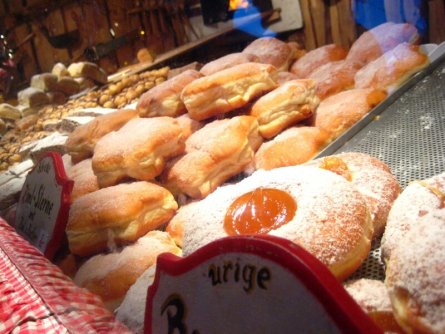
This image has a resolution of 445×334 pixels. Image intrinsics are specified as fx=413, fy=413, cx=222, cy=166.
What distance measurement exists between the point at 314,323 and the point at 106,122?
2.18m

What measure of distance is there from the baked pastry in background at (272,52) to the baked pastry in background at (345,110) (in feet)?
2.84

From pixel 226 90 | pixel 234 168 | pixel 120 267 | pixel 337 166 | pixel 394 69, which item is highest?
pixel 226 90

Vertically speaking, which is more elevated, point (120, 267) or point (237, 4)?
point (237, 4)

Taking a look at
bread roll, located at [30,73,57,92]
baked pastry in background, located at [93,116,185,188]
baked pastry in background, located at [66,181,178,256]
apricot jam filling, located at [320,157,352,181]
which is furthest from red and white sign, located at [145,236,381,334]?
bread roll, located at [30,73,57,92]

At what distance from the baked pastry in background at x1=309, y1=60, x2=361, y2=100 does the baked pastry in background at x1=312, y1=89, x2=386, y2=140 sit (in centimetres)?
22

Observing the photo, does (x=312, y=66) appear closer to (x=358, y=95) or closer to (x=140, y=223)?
(x=358, y=95)

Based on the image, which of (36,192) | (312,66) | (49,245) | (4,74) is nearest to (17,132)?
(4,74)

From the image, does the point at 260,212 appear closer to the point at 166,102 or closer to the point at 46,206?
the point at 46,206

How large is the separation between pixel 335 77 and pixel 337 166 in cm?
123

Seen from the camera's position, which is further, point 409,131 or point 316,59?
point 316,59

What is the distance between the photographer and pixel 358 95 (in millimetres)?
2213

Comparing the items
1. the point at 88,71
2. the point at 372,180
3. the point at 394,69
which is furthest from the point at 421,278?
the point at 88,71

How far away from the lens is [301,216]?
1082mm

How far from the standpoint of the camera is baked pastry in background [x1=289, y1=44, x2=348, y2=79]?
2934 millimetres
